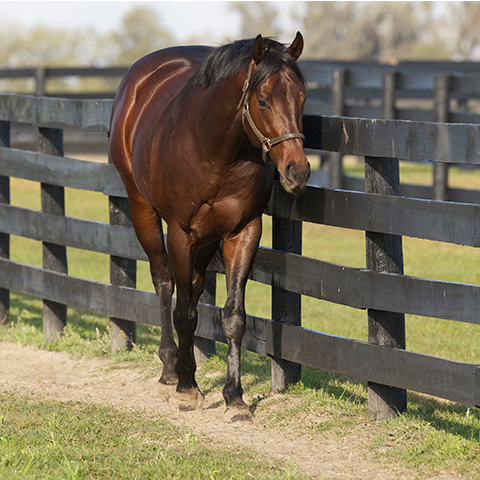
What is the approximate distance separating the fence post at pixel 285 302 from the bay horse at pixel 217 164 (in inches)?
13.8

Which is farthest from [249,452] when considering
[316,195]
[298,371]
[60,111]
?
[60,111]

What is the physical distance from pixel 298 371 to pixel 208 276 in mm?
888

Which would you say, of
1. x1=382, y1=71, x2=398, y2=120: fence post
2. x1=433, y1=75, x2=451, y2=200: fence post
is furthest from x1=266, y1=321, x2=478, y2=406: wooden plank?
x1=382, y1=71, x2=398, y2=120: fence post

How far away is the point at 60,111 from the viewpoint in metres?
5.51

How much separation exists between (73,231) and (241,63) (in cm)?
238

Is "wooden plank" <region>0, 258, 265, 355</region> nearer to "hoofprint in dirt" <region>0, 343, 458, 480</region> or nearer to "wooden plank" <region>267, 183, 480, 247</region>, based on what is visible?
"hoofprint in dirt" <region>0, 343, 458, 480</region>

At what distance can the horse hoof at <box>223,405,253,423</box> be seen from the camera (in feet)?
13.0

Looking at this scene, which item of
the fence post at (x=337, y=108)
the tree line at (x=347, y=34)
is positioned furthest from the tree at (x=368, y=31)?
the fence post at (x=337, y=108)

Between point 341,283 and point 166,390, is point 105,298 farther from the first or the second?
point 341,283

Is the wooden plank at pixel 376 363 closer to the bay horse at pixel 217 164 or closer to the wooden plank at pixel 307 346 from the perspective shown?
the wooden plank at pixel 307 346

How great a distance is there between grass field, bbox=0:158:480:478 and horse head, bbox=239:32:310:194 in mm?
1268

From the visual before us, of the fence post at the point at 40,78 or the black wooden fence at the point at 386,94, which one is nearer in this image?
the black wooden fence at the point at 386,94

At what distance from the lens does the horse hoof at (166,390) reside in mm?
4406

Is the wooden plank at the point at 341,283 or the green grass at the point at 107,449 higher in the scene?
the wooden plank at the point at 341,283
